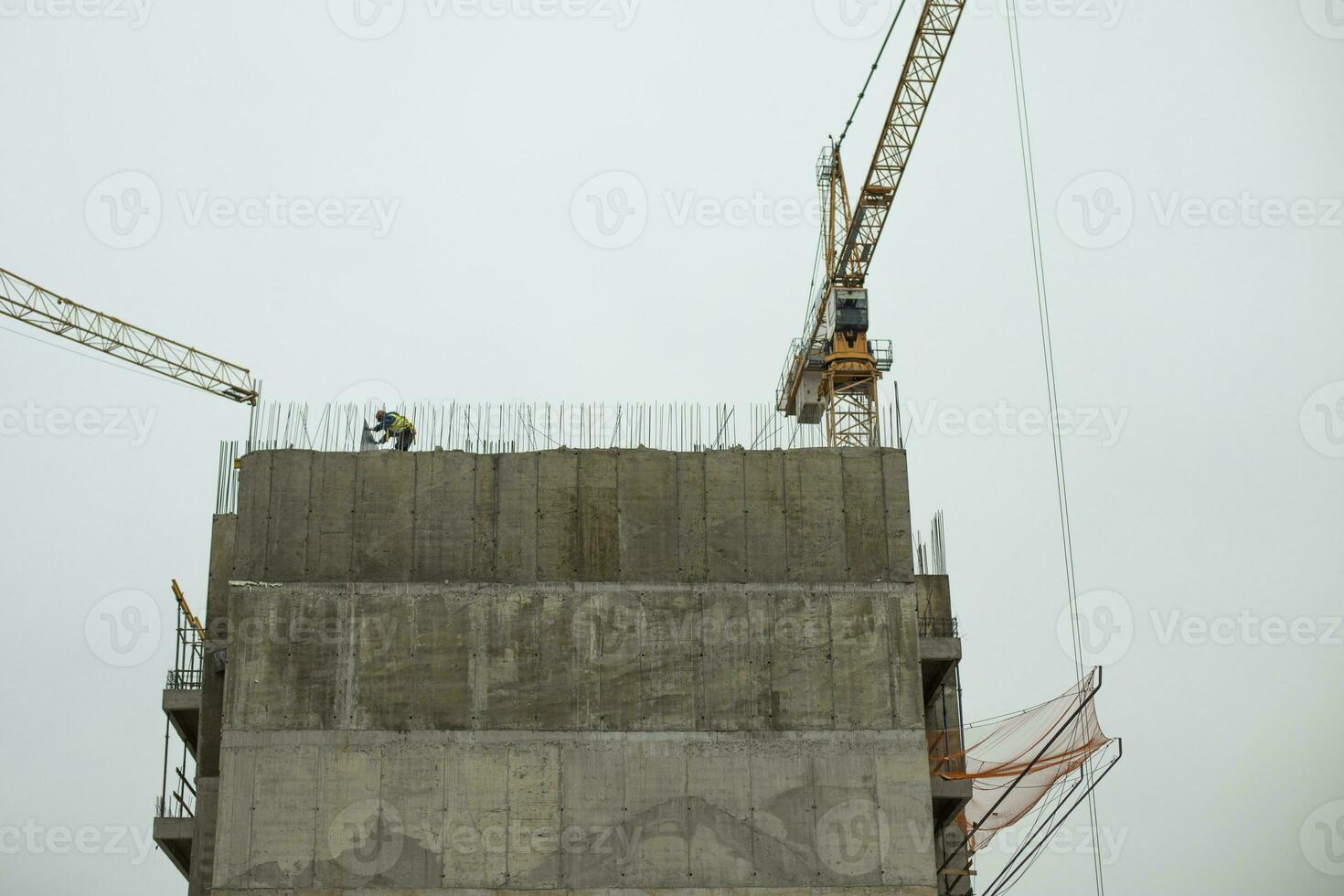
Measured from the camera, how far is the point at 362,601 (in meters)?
34.1

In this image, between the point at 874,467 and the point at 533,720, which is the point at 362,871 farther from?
the point at 874,467

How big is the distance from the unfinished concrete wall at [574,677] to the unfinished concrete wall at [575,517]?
50 mm

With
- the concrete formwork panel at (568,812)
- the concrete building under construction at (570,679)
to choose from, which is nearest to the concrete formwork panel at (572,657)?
the concrete building under construction at (570,679)

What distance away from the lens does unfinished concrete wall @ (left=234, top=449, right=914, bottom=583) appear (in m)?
34.8

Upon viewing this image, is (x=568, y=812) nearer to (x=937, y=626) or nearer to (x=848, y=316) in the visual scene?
(x=937, y=626)

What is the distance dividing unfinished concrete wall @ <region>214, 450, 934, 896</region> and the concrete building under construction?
5cm

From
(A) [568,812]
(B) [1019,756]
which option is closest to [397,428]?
(A) [568,812]

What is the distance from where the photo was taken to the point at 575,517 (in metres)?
35.1

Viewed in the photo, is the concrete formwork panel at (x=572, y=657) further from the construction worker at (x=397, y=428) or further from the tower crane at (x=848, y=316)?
the tower crane at (x=848, y=316)

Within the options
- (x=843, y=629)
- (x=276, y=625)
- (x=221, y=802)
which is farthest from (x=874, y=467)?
(x=221, y=802)

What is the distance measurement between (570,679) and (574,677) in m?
0.10

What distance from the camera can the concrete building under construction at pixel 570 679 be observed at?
32.6 m

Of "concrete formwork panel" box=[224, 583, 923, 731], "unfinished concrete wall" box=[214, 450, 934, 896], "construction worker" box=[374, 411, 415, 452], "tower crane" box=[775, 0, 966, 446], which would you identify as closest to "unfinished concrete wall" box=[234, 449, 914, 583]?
"unfinished concrete wall" box=[214, 450, 934, 896]

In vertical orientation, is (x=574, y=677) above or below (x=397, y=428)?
below
